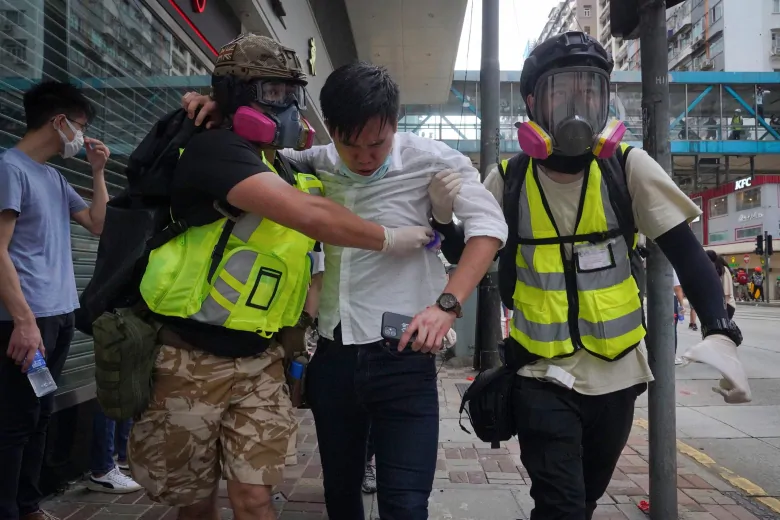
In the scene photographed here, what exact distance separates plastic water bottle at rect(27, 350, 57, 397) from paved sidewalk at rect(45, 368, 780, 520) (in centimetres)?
97

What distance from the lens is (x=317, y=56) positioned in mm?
9148

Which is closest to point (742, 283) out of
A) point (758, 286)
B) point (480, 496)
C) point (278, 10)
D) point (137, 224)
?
point (758, 286)

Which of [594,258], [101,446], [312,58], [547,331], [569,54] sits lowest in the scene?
[101,446]

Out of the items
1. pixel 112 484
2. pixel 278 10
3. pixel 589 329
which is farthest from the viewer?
pixel 278 10

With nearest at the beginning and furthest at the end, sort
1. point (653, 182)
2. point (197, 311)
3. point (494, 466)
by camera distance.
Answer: point (197, 311), point (653, 182), point (494, 466)

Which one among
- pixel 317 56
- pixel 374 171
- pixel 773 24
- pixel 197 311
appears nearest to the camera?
pixel 197 311

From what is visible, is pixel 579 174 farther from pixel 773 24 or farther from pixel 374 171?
pixel 773 24

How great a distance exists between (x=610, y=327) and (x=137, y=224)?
5.25ft

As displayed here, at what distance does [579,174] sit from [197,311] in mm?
1415

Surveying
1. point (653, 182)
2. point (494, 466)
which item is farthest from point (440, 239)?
point (494, 466)

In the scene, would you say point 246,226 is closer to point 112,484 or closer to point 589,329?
point 589,329

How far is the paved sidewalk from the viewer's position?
11.0 feet

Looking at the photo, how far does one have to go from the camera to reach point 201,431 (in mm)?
1813

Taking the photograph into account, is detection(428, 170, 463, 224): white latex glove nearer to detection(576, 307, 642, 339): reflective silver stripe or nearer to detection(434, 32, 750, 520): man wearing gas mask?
detection(434, 32, 750, 520): man wearing gas mask
